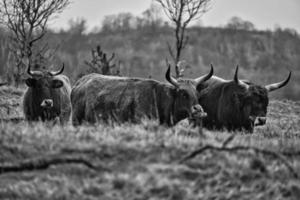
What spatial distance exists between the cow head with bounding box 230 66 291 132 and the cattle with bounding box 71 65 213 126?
106 centimetres

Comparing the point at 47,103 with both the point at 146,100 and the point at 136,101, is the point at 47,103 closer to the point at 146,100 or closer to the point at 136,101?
the point at 136,101

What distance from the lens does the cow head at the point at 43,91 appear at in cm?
1385

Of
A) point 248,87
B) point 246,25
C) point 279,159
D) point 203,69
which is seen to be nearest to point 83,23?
point 203,69

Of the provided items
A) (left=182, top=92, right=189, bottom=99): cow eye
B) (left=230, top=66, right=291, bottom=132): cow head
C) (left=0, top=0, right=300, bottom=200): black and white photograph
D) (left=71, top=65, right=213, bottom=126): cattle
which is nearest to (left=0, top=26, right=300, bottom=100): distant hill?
(left=0, top=0, right=300, bottom=200): black and white photograph

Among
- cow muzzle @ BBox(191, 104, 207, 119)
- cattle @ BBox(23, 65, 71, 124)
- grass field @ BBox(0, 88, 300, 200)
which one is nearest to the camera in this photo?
grass field @ BBox(0, 88, 300, 200)

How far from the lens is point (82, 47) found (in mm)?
101562

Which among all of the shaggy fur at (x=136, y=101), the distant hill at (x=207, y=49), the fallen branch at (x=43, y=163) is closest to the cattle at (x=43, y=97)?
the shaggy fur at (x=136, y=101)

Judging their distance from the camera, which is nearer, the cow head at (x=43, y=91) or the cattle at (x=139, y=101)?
the cattle at (x=139, y=101)

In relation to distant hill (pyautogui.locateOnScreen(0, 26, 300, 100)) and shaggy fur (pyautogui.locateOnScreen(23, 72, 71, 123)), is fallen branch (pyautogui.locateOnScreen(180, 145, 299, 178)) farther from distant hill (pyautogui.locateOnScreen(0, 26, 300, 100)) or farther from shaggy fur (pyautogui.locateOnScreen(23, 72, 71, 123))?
distant hill (pyautogui.locateOnScreen(0, 26, 300, 100))

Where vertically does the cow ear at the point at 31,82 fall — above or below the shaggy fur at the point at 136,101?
above

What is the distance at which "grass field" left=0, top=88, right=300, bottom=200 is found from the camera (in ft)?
21.0

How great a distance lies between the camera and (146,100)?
13141 mm

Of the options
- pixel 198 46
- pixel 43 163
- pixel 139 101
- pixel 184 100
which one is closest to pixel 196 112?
pixel 184 100

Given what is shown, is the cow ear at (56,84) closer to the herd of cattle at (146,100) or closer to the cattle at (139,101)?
the herd of cattle at (146,100)
